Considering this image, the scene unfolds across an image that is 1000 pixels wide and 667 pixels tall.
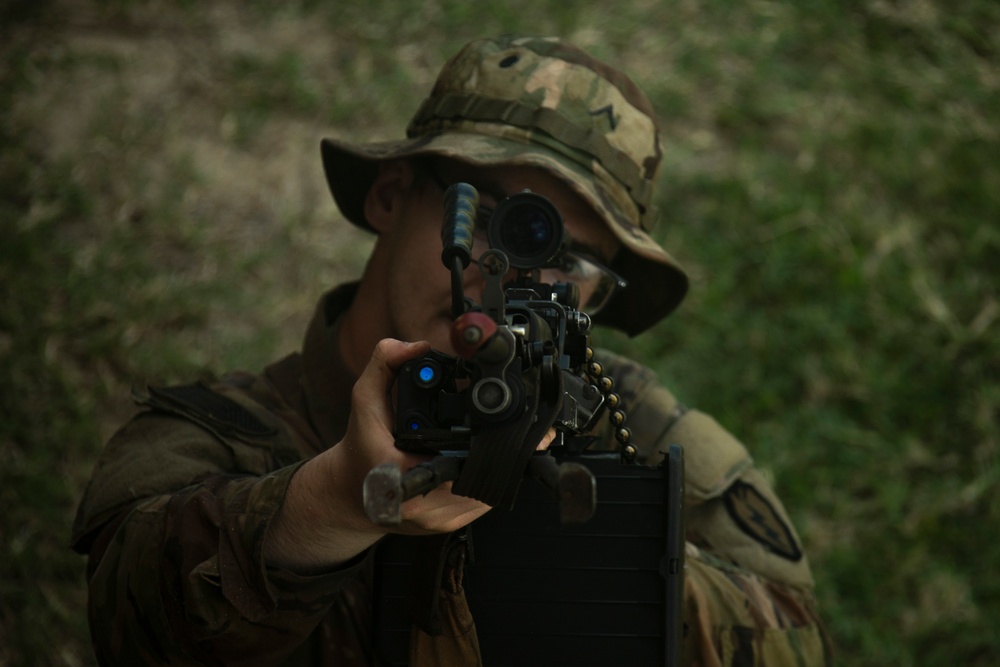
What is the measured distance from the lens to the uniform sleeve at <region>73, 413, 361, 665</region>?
78.9 inches

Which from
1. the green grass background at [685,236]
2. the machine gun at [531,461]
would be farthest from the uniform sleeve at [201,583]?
the green grass background at [685,236]

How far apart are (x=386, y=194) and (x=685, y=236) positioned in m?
2.05

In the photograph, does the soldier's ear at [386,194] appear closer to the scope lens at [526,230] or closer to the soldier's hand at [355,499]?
the scope lens at [526,230]

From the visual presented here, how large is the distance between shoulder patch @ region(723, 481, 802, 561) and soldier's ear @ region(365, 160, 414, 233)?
1255 millimetres

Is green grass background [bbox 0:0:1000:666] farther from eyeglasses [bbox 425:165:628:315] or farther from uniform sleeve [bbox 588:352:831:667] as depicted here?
eyeglasses [bbox 425:165:628:315]

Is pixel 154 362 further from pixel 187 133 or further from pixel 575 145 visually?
pixel 575 145

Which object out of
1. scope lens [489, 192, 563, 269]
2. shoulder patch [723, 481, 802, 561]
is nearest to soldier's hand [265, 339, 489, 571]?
scope lens [489, 192, 563, 269]

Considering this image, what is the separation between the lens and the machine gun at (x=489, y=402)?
5.03 ft

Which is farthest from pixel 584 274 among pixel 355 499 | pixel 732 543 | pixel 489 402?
pixel 489 402

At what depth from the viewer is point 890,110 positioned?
17.0ft

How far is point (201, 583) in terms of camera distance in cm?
202

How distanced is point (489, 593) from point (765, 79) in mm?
3672

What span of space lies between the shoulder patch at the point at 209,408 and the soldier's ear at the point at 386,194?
68 cm

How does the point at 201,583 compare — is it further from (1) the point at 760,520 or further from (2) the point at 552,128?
(1) the point at 760,520
